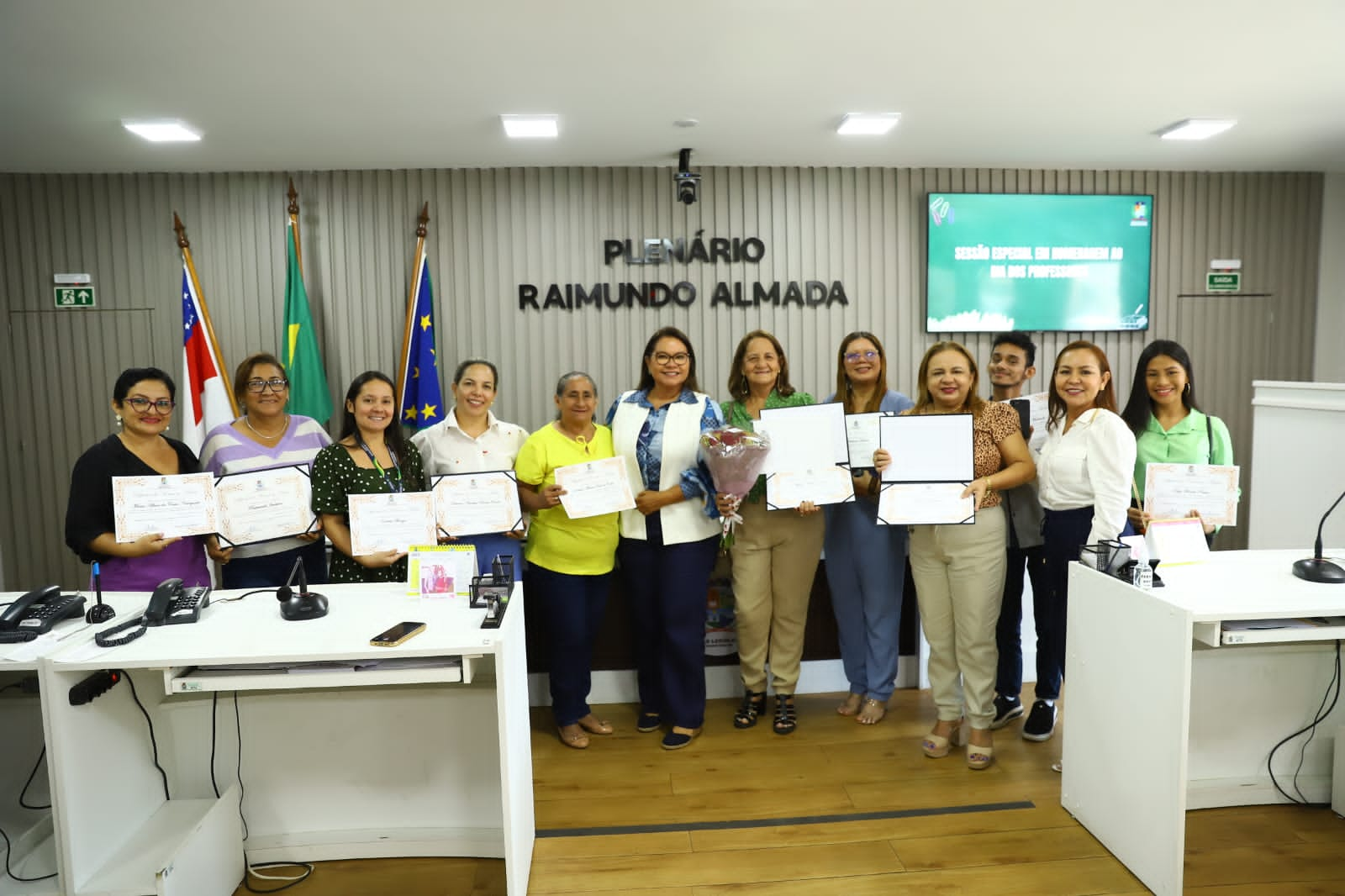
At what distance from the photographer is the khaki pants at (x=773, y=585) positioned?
3230mm

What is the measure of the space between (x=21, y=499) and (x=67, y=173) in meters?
2.01

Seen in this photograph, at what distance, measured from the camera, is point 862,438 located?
3.14m

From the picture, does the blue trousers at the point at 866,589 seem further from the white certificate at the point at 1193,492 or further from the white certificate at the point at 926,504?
the white certificate at the point at 1193,492

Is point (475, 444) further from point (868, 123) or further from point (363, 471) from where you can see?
point (868, 123)

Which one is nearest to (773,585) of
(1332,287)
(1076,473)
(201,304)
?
(1076,473)

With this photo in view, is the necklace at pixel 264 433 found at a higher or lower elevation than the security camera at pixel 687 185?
lower

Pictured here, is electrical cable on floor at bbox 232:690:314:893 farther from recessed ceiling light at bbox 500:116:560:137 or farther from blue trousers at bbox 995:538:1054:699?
recessed ceiling light at bbox 500:116:560:137

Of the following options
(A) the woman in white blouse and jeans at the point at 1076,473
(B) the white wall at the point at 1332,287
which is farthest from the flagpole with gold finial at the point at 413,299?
(B) the white wall at the point at 1332,287

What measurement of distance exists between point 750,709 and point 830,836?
33.6 inches

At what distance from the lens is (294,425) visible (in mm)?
2988

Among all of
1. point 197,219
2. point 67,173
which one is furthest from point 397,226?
point 67,173


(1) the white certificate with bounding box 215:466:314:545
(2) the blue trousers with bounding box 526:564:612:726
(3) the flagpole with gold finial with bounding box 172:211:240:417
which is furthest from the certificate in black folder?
(3) the flagpole with gold finial with bounding box 172:211:240:417

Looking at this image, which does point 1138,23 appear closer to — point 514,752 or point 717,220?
point 717,220

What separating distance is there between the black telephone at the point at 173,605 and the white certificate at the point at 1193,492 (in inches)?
122
